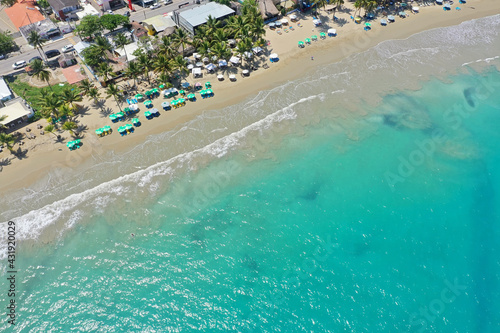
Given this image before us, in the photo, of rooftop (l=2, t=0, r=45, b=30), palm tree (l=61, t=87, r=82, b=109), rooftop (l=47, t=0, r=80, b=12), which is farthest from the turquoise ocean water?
rooftop (l=2, t=0, r=45, b=30)

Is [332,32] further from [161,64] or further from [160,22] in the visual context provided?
[161,64]

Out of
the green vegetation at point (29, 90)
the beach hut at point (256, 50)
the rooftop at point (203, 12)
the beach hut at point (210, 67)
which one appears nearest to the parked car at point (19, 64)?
the green vegetation at point (29, 90)

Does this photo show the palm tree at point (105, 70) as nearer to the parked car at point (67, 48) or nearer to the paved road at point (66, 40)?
the parked car at point (67, 48)

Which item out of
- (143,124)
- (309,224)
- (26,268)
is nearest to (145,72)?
(143,124)

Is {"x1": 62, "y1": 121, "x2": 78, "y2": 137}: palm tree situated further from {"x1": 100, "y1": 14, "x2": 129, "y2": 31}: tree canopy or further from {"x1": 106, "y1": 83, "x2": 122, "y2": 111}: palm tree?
{"x1": 100, "y1": 14, "x2": 129, "y2": 31}: tree canopy

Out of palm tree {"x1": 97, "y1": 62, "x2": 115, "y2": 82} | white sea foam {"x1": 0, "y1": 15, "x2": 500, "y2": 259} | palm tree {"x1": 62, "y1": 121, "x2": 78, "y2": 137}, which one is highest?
palm tree {"x1": 97, "y1": 62, "x2": 115, "y2": 82}

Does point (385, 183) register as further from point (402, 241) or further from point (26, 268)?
point (26, 268)
